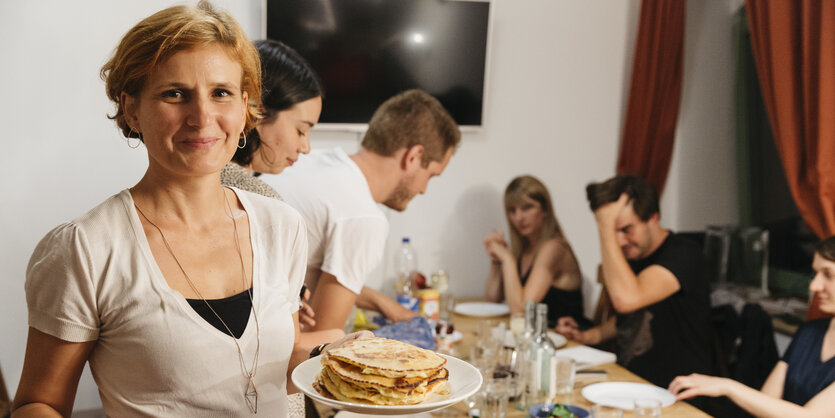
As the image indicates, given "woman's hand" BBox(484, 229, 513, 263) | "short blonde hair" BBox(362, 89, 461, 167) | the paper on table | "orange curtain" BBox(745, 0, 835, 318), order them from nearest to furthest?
"short blonde hair" BBox(362, 89, 461, 167) → the paper on table → "orange curtain" BBox(745, 0, 835, 318) → "woman's hand" BBox(484, 229, 513, 263)

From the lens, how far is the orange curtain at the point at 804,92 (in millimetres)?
2613

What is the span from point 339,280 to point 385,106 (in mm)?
707

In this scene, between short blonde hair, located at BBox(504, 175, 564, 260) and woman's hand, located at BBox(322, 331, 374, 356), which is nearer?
woman's hand, located at BBox(322, 331, 374, 356)

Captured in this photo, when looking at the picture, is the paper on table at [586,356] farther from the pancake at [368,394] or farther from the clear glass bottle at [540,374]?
the pancake at [368,394]

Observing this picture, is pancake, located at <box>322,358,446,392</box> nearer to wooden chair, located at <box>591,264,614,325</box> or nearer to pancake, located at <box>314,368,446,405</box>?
pancake, located at <box>314,368,446,405</box>

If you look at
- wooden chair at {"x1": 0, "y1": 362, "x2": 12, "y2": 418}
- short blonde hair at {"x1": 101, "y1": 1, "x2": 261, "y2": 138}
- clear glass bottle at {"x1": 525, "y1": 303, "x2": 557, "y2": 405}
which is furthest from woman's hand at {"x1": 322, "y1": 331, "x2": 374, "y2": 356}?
wooden chair at {"x1": 0, "y1": 362, "x2": 12, "y2": 418}

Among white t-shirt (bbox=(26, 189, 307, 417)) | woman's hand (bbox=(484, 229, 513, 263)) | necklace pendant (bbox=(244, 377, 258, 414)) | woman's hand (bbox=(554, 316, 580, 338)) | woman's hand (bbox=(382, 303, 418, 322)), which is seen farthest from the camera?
woman's hand (bbox=(484, 229, 513, 263))

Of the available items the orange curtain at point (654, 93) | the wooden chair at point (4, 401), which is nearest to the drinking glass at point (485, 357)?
the wooden chair at point (4, 401)

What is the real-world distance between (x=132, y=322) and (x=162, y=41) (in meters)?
0.42

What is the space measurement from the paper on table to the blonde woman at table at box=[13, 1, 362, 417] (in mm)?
1510

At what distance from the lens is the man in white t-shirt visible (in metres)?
1.83

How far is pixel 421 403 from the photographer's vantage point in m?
1.08

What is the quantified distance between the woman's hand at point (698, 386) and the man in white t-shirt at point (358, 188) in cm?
96

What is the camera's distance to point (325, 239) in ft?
6.20
